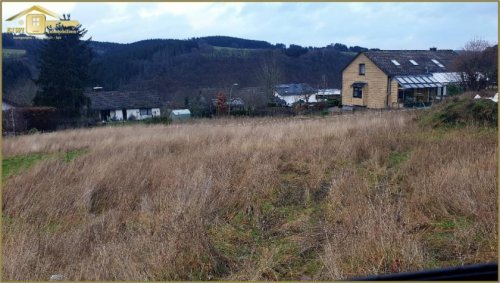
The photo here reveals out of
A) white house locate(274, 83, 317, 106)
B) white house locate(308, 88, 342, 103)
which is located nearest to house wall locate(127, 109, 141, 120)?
white house locate(274, 83, 317, 106)

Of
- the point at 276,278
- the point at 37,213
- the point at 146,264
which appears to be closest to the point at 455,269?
the point at 276,278

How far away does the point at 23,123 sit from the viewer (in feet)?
76.3

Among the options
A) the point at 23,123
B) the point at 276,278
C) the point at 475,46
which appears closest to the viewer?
the point at 276,278

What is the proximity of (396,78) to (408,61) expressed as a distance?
3362 mm

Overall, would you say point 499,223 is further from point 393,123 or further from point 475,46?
point 475,46

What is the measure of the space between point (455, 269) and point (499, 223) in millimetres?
→ 2350

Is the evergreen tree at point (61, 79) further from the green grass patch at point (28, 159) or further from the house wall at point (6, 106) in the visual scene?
the green grass patch at point (28, 159)

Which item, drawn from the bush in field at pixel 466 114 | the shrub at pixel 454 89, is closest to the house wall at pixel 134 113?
the shrub at pixel 454 89

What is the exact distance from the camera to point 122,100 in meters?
38.4

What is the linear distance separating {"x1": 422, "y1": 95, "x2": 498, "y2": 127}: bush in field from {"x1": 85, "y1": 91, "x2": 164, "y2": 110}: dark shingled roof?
29.6 metres

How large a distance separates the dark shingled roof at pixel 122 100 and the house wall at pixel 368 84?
1719 centimetres

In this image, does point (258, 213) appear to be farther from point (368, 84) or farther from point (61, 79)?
point (61, 79)

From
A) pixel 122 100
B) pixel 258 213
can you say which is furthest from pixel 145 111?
pixel 258 213

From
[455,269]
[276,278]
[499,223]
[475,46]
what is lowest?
[276,278]
